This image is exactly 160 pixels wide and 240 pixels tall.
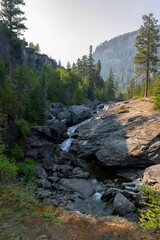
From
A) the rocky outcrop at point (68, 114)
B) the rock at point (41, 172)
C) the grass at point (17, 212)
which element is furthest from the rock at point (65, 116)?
the grass at point (17, 212)

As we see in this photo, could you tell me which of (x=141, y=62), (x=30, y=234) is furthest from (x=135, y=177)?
(x=141, y=62)

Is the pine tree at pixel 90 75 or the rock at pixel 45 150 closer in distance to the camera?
the rock at pixel 45 150

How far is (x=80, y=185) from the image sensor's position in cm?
2047

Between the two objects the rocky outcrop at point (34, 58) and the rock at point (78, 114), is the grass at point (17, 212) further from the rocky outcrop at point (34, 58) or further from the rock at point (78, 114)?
the rocky outcrop at point (34, 58)

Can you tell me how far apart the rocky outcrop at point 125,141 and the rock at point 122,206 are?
819 centimetres

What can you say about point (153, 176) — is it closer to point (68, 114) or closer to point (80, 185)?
point (80, 185)

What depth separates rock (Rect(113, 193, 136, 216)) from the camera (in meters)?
15.7

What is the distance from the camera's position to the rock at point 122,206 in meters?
15.7

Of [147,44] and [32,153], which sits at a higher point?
[147,44]

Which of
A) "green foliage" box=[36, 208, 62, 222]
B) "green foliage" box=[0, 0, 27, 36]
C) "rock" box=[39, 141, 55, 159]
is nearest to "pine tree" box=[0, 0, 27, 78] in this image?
"green foliage" box=[0, 0, 27, 36]

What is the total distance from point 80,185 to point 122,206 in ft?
18.0

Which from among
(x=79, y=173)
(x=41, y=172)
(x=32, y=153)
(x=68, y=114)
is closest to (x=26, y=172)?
(x=41, y=172)

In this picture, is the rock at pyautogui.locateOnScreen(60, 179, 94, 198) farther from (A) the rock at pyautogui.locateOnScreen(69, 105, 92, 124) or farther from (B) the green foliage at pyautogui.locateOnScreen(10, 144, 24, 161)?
(A) the rock at pyautogui.locateOnScreen(69, 105, 92, 124)

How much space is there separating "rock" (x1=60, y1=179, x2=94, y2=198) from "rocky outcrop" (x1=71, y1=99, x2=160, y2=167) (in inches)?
206
